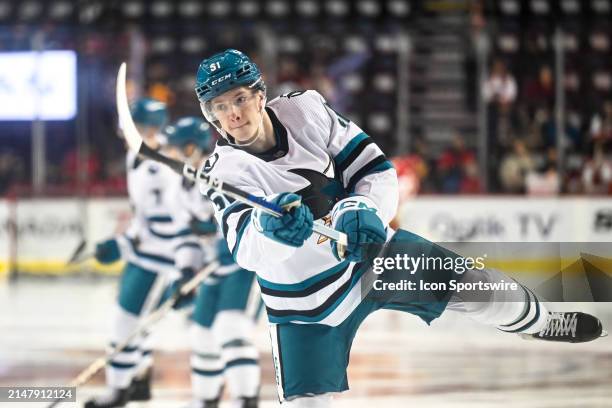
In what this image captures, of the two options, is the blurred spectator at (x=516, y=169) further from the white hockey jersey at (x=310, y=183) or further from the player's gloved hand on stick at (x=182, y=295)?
the white hockey jersey at (x=310, y=183)

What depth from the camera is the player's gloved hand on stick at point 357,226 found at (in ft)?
9.09

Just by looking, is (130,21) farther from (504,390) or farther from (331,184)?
(331,184)

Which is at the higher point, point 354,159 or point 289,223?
point 354,159

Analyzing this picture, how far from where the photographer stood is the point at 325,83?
1155cm

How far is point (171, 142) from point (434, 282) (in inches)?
91.5

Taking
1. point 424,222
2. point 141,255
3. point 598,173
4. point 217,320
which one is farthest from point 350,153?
point 598,173

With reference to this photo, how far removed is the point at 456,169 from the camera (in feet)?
35.0

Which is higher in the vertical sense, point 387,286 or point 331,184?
point 331,184

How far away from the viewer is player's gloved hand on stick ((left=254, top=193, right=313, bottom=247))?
2.65m

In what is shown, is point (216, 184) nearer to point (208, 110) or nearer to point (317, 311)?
point (208, 110)

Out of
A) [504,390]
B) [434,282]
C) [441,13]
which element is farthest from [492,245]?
[441,13]

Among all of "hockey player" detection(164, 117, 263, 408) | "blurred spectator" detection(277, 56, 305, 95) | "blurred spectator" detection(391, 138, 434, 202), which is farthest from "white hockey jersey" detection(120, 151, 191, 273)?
"blurred spectator" detection(277, 56, 305, 95)

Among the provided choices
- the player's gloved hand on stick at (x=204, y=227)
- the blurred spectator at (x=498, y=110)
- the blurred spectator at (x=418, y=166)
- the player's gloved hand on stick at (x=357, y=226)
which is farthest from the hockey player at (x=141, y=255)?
the blurred spectator at (x=498, y=110)

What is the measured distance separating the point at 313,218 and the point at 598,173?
8.04m
